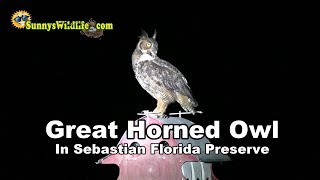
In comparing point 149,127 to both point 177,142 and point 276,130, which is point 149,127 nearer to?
point 177,142

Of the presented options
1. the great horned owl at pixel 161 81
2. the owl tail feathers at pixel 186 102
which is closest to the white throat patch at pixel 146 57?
the great horned owl at pixel 161 81

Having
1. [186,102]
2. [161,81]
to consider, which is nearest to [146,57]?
[161,81]

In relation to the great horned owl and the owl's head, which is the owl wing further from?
the owl's head

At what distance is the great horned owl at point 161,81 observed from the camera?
1138cm

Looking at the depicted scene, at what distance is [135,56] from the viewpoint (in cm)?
1161

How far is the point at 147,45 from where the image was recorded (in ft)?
37.8

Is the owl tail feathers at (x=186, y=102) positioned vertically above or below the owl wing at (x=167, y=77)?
below

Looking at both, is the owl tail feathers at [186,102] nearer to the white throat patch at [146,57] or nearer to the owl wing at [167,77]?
the owl wing at [167,77]

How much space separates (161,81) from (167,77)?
11 centimetres

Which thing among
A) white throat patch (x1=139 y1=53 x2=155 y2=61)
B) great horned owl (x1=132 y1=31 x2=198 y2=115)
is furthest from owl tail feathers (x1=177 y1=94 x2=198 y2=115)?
white throat patch (x1=139 y1=53 x2=155 y2=61)

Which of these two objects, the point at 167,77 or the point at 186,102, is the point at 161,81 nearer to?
the point at 167,77

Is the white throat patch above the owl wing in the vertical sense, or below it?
above

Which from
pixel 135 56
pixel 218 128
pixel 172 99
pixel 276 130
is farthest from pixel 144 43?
pixel 276 130

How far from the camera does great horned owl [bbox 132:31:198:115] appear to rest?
11383 millimetres
